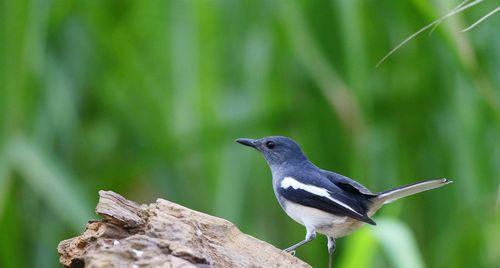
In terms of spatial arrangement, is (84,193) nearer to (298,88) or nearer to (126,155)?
(126,155)

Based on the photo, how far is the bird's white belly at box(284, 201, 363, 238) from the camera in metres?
4.52

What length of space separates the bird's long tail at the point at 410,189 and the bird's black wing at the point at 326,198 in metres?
0.10

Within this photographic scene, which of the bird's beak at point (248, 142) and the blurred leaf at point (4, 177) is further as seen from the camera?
the blurred leaf at point (4, 177)

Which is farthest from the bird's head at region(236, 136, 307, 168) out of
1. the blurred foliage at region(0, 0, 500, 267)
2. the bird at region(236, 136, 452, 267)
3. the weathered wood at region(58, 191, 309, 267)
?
the weathered wood at region(58, 191, 309, 267)

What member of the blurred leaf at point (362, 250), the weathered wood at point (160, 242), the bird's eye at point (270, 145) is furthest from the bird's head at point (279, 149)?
the weathered wood at point (160, 242)

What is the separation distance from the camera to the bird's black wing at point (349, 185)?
443 cm

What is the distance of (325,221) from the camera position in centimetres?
454

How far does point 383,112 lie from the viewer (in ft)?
21.3

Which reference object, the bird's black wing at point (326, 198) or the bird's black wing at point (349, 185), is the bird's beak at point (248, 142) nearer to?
the bird's black wing at point (326, 198)

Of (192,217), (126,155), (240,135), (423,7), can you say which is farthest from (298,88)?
(192,217)

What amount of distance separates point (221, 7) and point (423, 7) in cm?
198

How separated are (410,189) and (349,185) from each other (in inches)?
12.6

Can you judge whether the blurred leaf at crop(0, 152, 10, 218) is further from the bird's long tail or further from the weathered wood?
the bird's long tail

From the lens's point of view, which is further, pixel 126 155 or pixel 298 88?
pixel 126 155
